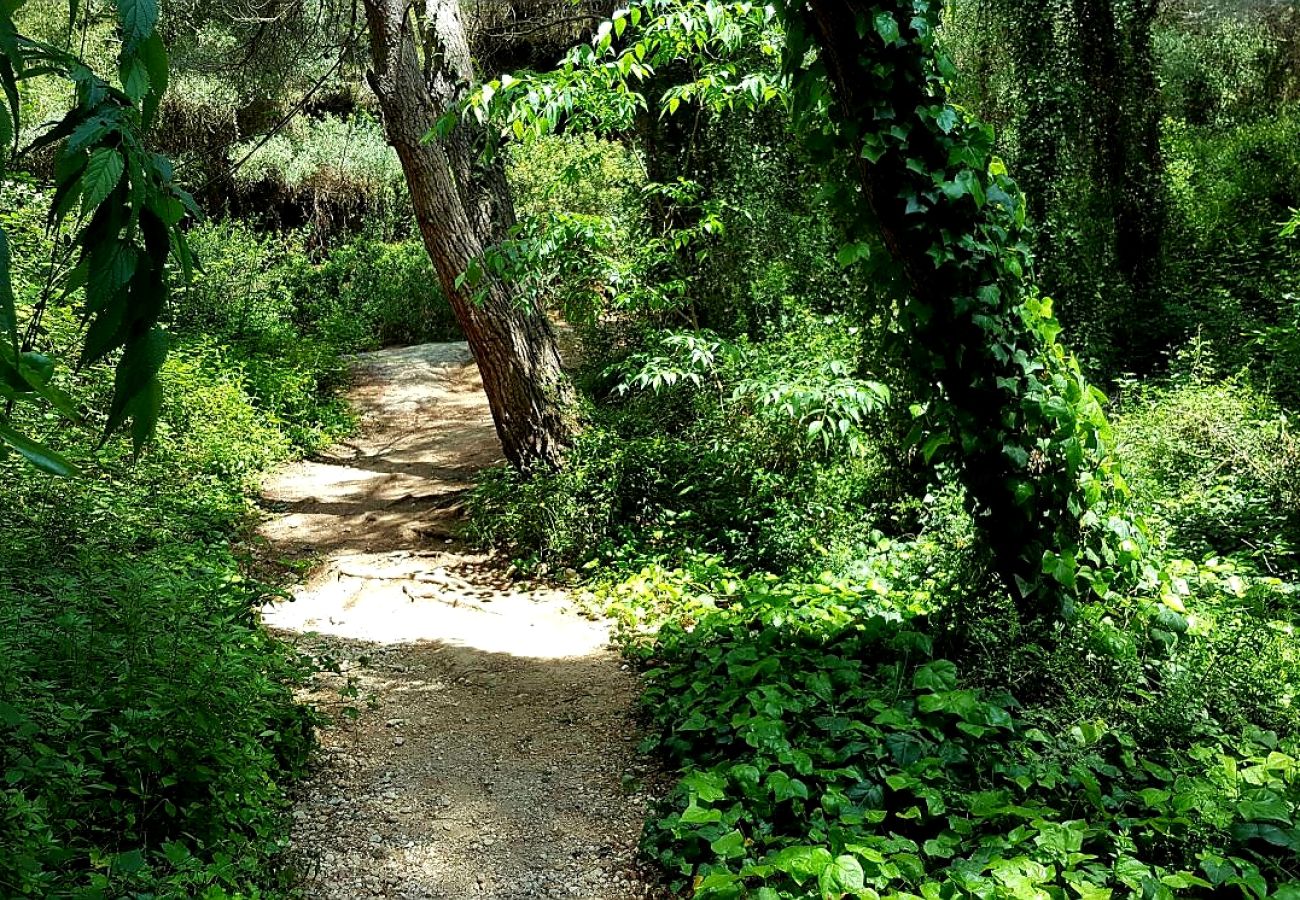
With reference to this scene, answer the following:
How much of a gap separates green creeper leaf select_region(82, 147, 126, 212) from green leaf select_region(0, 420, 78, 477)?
0.25 metres

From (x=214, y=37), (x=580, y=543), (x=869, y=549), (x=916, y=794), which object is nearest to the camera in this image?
(x=916, y=794)

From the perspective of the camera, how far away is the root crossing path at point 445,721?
3414mm

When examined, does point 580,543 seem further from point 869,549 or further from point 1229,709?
point 1229,709

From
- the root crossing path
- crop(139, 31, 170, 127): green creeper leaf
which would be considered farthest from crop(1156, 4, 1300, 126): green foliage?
crop(139, 31, 170, 127): green creeper leaf

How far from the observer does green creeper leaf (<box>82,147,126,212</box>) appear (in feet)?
3.18

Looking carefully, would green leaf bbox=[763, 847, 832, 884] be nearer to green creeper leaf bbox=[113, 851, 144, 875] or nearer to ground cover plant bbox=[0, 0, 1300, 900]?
ground cover plant bbox=[0, 0, 1300, 900]

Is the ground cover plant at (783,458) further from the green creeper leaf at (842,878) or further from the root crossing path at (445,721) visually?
the root crossing path at (445,721)

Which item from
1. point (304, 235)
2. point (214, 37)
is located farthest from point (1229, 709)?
point (304, 235)

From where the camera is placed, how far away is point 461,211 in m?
7.44

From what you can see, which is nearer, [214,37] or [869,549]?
[869,549]

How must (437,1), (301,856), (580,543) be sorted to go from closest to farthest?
(301,856) → (580,543) → (437,1)

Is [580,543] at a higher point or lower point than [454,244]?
lower

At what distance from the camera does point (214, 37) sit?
488 inches

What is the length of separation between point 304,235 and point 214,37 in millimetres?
3967
